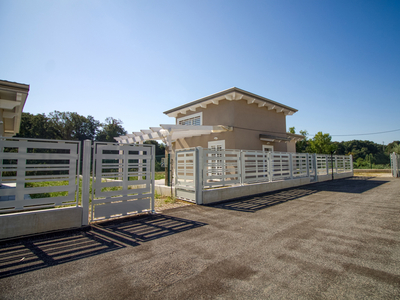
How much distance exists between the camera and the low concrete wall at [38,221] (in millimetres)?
3908

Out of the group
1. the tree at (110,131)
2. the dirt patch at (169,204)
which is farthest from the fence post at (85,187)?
the tree at (110,131)

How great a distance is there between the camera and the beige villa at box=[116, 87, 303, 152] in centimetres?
1155

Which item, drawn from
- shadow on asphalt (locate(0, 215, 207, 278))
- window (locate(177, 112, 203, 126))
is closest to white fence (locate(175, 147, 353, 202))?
shadow on asphalt (locate(0, 215, 207, 278))

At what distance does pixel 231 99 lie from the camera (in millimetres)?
11984

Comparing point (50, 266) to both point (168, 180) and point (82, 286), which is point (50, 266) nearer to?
point (82, 286)

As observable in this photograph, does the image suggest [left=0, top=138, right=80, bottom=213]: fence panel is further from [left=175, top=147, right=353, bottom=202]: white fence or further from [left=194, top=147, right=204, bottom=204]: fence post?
[left=175, top=147, right=353, bottom=202]: white fence

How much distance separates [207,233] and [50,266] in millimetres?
2661

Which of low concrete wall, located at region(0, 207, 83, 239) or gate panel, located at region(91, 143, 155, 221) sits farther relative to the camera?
gate panel, located at region(91, 143, 155, 221)

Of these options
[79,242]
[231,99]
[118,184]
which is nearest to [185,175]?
[118,184]

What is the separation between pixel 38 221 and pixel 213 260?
3802 mm

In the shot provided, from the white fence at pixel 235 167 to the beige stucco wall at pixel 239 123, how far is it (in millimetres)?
1246

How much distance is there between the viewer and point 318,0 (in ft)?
28.0

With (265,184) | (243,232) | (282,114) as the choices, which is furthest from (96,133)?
(243,232)

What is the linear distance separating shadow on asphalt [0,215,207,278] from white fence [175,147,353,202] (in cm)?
245
